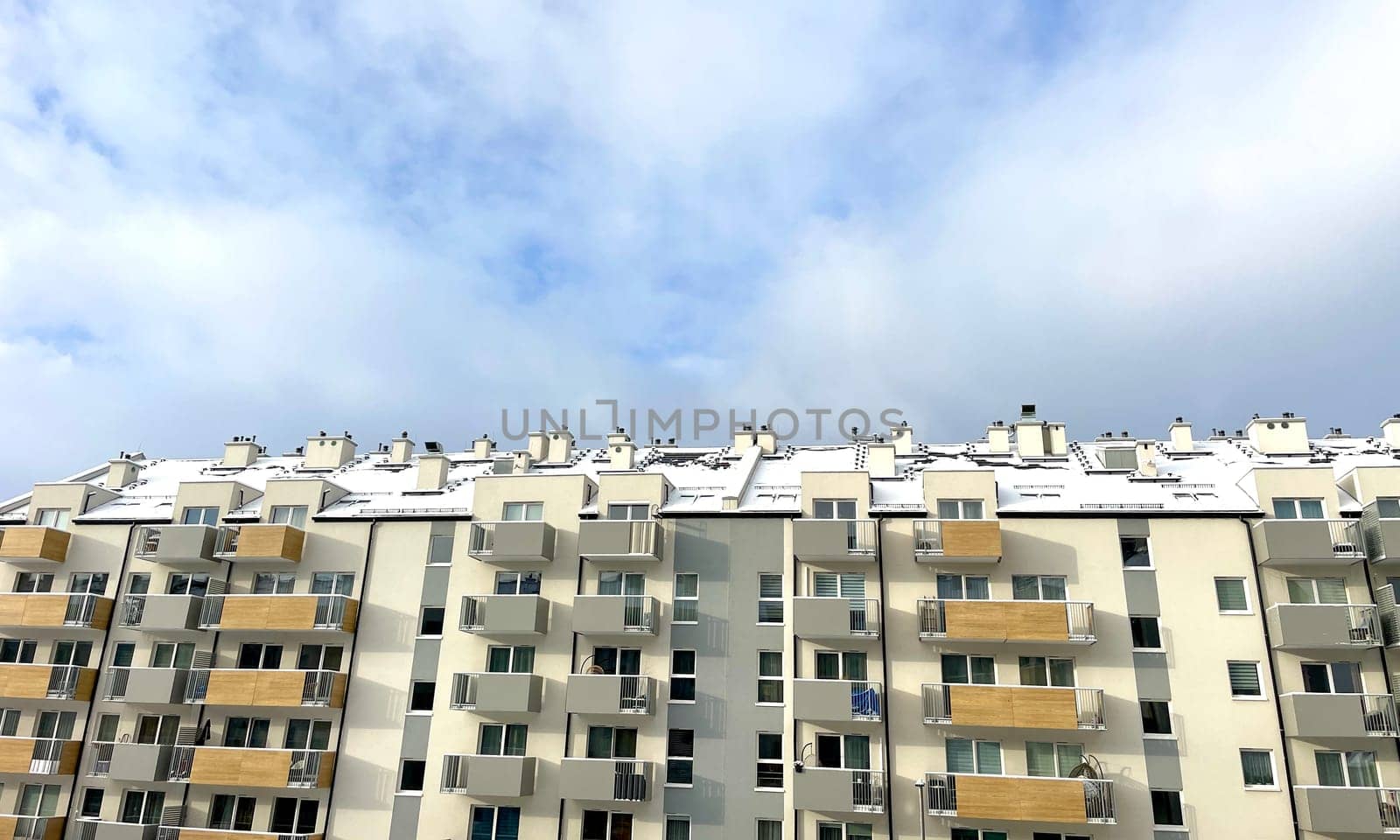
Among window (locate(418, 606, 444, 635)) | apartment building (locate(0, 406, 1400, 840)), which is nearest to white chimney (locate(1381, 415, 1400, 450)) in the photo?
apartment building (locate(0, 406, 1400, 840))

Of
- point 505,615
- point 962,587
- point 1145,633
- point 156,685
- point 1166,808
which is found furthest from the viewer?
point 156,685

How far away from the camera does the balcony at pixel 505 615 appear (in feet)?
107

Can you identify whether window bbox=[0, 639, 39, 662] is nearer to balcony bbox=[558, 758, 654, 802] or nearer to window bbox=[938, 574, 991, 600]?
balcony bbox=[558, 758, 654, 802]

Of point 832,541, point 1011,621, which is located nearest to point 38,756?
point 832,541

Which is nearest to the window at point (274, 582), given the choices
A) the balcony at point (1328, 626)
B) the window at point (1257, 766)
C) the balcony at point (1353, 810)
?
the window at point (1257, 766)

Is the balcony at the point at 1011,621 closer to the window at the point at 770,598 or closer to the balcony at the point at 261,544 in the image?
the window at the point at 770,598

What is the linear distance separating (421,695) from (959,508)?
70.0 ft

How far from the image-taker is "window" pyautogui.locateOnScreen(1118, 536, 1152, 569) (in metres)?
31.4

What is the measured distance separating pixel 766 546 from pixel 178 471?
31.9m

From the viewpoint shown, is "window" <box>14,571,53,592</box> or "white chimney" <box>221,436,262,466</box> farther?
"white chimney" <box>221,436,262,466</box>

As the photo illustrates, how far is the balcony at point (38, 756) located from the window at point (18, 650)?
363 cm

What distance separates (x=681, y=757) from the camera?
3139 centimetres

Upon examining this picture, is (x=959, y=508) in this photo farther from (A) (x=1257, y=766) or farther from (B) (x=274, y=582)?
(B) (x=274, y=582)

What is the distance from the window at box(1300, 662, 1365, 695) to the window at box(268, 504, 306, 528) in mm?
37761
